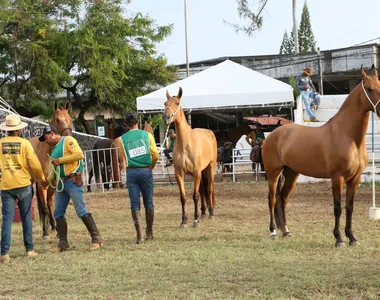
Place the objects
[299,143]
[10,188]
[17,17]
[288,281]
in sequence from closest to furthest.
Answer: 1. [288,281]
2. [10,188]
3. [299,143]
4. [17,17]

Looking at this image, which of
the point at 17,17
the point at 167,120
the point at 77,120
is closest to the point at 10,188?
the point at 167,120

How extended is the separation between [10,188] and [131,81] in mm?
25718

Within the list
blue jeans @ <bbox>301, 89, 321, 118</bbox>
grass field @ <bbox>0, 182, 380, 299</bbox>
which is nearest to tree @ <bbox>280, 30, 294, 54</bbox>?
blue jeans @ <bbox>301, 89, 321, 118</bbox>

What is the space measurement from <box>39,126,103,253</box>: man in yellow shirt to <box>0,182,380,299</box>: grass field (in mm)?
410

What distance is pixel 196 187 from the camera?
1166 cm

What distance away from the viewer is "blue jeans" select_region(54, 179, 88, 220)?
888 centimetres

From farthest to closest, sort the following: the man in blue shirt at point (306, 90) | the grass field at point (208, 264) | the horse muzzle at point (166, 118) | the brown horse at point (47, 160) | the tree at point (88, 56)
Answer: the tree at point (88, 56)
the man in blue shirt at point (306, 90)
the horse muzzle at point (166, 118)
the brown horse at point (47, 160)
the grass field at point (208, 264)

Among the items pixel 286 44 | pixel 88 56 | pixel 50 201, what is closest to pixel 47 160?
pixel 50 201

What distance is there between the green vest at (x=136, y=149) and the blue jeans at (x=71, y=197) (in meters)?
0.88

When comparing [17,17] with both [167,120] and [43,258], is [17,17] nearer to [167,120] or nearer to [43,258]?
[167,120]

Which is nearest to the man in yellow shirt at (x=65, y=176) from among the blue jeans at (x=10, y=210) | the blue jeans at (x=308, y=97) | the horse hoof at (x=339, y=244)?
the blue jeans at (x=10, y=210)

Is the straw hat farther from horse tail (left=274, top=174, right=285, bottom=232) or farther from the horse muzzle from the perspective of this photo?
horse tail (left=274, top=174, right=285, bottom=232)

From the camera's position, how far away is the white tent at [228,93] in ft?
64.5

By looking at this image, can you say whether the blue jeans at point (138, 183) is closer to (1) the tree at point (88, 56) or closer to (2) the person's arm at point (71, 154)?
(2) the person's arm at point (71, 154)
